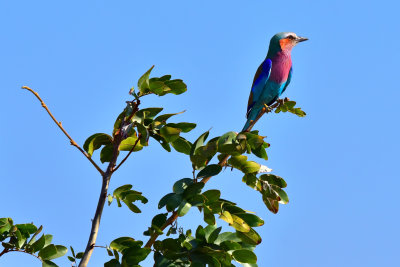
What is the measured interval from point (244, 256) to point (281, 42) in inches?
190

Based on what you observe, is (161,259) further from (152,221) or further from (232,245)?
(232,245)

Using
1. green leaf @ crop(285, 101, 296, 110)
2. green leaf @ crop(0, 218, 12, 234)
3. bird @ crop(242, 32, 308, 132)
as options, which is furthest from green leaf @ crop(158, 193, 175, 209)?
bird @ crop(242, 32, 308, 132)

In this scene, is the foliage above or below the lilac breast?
below

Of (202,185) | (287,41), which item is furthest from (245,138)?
(287,41)

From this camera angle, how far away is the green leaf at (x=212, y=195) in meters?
2.51

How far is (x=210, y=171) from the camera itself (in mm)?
2562

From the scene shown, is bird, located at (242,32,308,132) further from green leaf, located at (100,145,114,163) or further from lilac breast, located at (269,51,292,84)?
green leaf, located at (100,145,114,163)

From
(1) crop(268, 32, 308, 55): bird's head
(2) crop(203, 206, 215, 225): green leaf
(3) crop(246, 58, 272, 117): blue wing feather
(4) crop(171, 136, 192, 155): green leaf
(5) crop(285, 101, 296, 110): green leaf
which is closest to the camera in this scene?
(2) crop(203, 206, 215, 225): green leaf

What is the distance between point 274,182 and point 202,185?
1.49 ft

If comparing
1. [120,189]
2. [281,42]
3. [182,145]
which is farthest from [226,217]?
[281,42]

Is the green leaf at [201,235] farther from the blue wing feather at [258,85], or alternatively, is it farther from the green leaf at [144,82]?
the blue wing feather at [258,85]

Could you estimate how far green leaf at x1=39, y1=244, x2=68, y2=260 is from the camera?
2.68m

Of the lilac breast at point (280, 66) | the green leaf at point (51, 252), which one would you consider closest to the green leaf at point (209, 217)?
the green leaf at point (51, 252)

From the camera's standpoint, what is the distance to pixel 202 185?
2.49 metres
